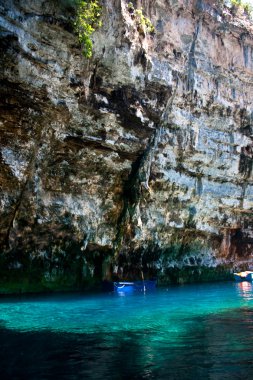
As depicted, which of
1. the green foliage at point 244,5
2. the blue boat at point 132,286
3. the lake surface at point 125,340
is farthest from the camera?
the green foliage at point 244,5

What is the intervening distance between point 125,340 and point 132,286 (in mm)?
11320

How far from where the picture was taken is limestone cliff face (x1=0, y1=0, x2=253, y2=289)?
15312mm

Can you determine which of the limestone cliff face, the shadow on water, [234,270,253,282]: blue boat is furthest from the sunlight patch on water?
[234,270,253,282]: blue boat

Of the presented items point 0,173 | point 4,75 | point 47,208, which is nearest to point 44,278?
point 47,208

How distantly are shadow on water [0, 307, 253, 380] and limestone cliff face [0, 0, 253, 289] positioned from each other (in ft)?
27.8

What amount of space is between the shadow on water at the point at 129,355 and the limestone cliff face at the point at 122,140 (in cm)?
848

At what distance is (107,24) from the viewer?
1594cm

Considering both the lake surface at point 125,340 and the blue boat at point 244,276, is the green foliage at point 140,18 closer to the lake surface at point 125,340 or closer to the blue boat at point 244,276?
the lake surface at point 125,340

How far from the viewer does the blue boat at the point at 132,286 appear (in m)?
19.7

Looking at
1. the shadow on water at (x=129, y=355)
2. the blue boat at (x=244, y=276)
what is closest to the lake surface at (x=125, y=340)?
the shadow on water at (x=129, y=355)

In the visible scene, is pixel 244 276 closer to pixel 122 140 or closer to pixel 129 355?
pixel 122 140

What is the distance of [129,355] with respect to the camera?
7.64 metres

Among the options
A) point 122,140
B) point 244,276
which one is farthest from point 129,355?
point 244,276

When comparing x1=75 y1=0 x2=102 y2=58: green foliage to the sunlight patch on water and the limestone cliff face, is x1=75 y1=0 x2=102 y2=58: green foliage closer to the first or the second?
the limestone cliff face
